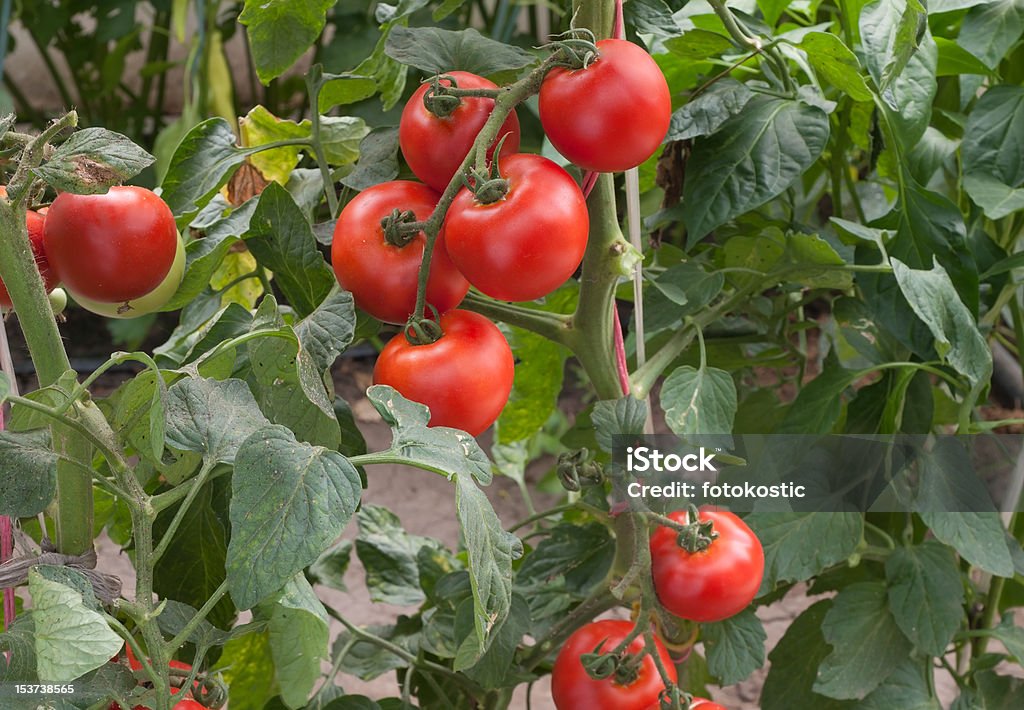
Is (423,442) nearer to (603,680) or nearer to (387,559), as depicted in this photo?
(603,680)

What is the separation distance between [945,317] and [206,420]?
1.56 feet

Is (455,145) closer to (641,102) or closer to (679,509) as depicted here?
(641,102)

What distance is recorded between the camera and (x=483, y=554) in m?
0.46

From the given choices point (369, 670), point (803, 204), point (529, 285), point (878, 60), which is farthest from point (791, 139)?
point (369, 670)

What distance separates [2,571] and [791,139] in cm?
54

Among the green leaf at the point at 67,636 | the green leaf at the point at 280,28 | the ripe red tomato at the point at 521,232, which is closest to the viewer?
the green leaf at the point at 67,636

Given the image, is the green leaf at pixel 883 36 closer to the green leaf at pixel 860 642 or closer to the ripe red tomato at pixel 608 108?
the ripe red tomato at pixel 608 108

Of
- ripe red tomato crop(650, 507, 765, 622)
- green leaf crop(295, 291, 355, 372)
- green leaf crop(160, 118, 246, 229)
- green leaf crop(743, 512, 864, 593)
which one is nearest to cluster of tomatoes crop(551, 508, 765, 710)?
ripe red tomato crop(650, 507, 765, 622)

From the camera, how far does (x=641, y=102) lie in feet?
1.69

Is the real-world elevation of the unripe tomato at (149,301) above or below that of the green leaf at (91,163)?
below

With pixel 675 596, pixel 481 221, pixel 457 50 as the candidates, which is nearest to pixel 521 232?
pixel 481 221

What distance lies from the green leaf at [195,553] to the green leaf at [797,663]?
477 mm

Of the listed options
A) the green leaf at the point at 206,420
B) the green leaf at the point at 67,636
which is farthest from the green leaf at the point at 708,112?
the green leaf at the point at 67,636

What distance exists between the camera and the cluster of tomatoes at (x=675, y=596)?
623 mm
